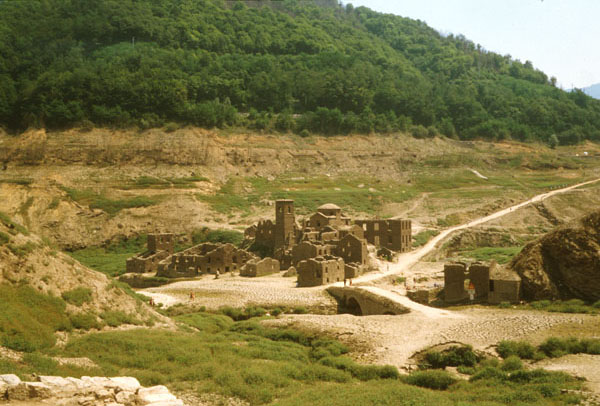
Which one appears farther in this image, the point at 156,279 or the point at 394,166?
the point at 394,166

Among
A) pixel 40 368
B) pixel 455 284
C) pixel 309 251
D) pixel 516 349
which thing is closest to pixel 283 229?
pixel 309 251

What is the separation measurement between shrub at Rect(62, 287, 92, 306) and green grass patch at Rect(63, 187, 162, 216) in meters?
44.0

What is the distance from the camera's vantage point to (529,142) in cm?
10638

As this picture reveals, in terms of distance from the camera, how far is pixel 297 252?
47.3m

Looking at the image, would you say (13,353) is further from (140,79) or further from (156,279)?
(140,79)

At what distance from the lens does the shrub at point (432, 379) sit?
20.4 m

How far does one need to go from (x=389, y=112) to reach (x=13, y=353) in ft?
307

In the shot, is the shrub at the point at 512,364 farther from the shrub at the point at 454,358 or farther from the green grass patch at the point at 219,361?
the green grass patch at the point at 219,361

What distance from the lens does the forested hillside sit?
284 ft

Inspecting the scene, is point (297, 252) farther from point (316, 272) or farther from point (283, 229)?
point (316, 272)

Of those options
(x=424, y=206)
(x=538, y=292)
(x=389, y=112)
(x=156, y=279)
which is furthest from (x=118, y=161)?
(x=538, y=292)

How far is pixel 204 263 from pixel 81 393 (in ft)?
119

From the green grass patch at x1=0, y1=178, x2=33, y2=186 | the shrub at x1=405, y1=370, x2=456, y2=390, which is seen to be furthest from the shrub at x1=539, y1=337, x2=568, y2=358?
the green grass patch at x1=0, y1=178, x2=33, y2=186

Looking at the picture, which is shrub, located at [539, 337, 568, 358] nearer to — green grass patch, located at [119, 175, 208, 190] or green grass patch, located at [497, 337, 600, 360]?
green grass patch, located at [497, 337, 600, 360]
